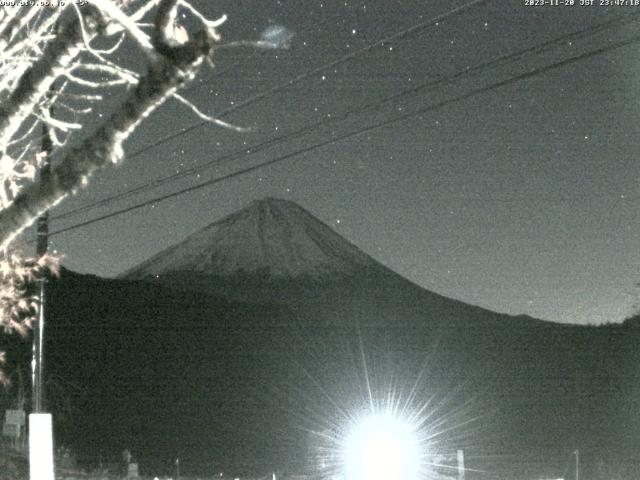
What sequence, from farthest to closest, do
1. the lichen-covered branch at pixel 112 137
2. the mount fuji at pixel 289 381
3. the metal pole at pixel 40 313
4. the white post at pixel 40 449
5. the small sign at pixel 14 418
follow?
the mount fuji at pixel 289 381 < the small sign at pixel 14 418 < the metal pole at pixel 40 313 < the white post at pixel 40 449 < the lichen-covered branch at pixel 112 137

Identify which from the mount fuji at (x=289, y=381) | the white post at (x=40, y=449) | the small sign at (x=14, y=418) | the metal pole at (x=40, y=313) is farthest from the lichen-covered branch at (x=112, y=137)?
the mount fuji at (x=289, y=381)

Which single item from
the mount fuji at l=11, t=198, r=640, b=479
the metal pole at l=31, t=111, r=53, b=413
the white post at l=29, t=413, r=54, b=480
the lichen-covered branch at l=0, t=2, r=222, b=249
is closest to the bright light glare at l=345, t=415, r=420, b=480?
the metal pole at l=31, t=111, r=53, b=413

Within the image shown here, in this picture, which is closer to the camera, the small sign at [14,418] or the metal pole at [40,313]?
the metal pole at [40,313]

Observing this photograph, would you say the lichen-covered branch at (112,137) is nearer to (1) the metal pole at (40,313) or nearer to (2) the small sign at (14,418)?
(1) the metal pole at (40,313)

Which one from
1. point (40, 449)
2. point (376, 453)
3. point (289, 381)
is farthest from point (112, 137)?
point (289, 381)

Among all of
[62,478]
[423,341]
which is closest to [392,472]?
[62,478]

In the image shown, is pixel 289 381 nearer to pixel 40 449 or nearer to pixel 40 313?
pixel 40 313

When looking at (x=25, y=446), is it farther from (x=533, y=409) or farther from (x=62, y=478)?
(x=533, y=409)
